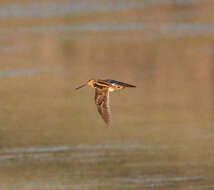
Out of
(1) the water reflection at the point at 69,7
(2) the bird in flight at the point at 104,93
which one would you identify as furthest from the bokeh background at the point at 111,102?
(2) the bird in flight at the point at 104,93

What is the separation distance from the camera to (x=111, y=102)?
15.0 meters

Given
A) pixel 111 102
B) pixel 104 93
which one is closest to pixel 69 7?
pixel 111 102

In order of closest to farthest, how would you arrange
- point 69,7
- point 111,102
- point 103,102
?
point 103,102
point 111,102
point 69,7

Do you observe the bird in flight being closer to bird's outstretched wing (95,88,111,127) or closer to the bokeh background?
bird's outstretched wing (95,88,111,127)

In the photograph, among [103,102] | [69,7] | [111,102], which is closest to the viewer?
[103,102]

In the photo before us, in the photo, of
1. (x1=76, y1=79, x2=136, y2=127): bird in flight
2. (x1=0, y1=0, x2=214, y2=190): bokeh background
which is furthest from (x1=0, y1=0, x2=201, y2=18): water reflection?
(x1=76, y1=79, x2=136, y2=127): bird in flight

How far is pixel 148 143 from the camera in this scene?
12.2 meters

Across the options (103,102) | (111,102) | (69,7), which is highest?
(69,7)

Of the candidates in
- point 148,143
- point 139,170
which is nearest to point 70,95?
point 148,143

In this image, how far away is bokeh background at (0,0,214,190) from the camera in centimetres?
1109

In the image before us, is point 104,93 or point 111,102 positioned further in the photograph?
point 111,102

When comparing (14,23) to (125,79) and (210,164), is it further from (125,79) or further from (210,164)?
(210,164)

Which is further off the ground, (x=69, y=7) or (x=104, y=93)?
(x=69, y=7)

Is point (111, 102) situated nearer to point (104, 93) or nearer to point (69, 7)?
point (104, 93)
